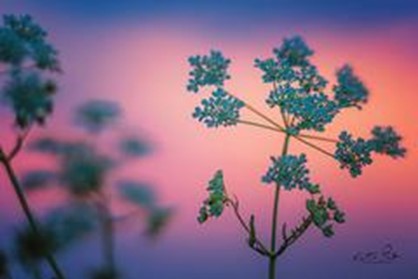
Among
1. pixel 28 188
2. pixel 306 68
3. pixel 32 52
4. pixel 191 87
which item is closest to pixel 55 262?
pixel 28 188

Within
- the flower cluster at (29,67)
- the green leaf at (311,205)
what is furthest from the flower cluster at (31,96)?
the green leaf at (311,205)

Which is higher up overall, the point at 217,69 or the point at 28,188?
the point at 217,69

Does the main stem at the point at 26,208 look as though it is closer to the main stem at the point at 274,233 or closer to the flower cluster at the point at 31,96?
the flower cluster at the point at 31,96

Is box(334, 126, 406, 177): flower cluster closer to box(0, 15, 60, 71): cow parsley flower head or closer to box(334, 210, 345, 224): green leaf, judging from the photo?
box(334, 210, 345, 224): green leaf

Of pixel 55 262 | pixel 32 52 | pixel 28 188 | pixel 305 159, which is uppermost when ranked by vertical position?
pixel 32 52

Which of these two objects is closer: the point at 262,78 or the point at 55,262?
the point at 55,262

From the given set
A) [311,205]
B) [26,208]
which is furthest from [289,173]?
[26,208]

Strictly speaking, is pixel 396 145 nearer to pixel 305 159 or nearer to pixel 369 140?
A: pixel 369 140
